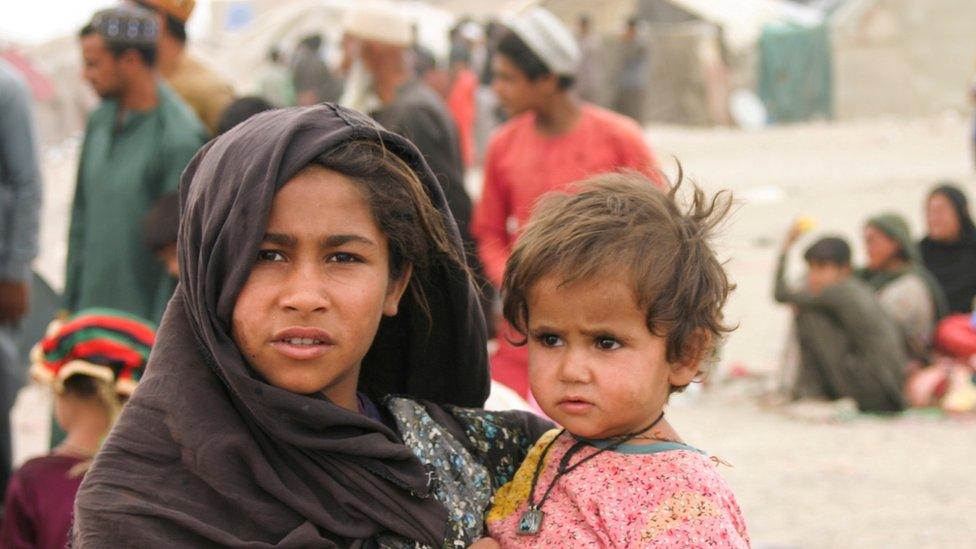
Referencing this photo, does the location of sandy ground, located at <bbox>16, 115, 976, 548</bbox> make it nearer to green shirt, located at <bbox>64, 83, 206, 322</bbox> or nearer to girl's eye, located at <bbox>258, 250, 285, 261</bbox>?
girl's eye, located at <bbox>258, 250, 285, 261</bbox>

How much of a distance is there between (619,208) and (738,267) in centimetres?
1186

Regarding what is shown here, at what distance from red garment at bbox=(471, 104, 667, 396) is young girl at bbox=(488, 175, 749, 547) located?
3.03 m

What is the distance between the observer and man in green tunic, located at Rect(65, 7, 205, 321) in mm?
5445

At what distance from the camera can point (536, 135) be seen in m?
5.96

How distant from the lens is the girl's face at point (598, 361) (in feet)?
7.82

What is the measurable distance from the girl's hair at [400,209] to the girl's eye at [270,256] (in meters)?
0.14

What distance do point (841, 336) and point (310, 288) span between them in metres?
7.60

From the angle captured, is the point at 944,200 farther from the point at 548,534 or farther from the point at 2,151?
the point at 548,534

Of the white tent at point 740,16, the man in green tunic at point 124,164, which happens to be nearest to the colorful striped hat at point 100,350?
the man in green tunic at point 124,164

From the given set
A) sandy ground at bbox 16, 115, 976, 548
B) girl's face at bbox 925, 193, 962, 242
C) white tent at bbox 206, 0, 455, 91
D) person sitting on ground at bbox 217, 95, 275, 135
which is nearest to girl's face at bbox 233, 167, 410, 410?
sandy ground at bbox 16, 115, 976, 548

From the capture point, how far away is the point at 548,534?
234 cm

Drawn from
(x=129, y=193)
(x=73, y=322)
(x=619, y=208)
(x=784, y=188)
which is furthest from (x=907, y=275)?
(x=784, y=188)

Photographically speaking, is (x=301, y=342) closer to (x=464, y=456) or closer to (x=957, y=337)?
(x=464, y=456)

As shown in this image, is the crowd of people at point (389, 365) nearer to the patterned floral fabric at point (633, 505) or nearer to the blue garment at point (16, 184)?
the patterned floral fabric at point (633, 505)
